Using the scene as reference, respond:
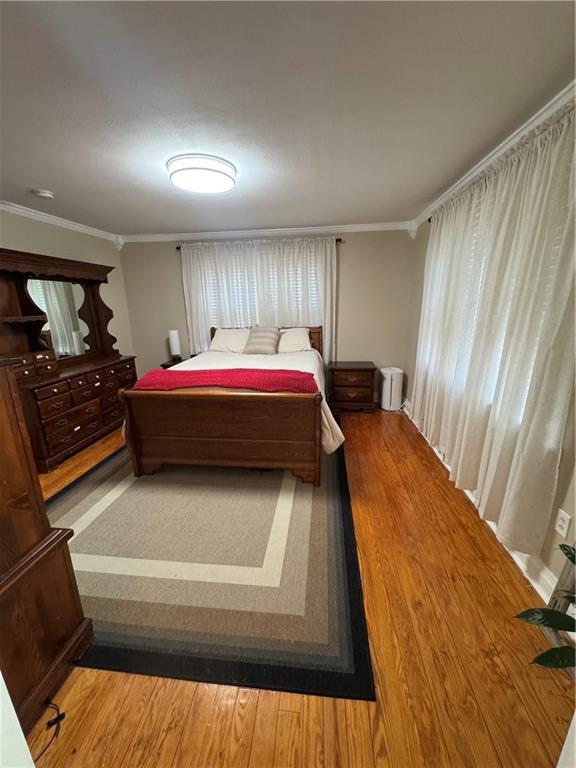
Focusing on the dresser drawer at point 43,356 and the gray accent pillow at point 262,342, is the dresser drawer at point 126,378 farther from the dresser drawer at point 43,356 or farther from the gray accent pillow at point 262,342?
the gray accent pillow at point 262,342

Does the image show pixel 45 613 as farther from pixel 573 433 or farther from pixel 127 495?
pixel 573 433

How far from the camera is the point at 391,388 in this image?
378cm

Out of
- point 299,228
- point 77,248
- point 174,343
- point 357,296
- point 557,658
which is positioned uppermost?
point 299,228

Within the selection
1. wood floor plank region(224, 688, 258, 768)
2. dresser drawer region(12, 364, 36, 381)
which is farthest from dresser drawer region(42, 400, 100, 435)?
wood floor plank region(224, 688, 258, 768)

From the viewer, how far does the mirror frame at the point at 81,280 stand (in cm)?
255

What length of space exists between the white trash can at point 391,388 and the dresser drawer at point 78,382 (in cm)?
333

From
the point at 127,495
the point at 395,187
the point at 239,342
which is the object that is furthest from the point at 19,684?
the point at 395,187

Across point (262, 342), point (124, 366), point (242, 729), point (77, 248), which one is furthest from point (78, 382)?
point (242, 729)

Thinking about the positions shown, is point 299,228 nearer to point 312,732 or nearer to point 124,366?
point 124,366

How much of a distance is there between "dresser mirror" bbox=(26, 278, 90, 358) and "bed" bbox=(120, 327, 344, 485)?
148cm

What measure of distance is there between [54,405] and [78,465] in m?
0.57

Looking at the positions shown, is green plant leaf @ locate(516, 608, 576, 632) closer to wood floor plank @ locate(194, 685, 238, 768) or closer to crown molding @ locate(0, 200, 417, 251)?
wood floor plank @ locate(194, 685, 238, 768)

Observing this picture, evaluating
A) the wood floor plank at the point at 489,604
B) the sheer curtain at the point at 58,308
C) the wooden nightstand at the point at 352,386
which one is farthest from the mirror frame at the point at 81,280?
the wood floor plank at the point at 489,604

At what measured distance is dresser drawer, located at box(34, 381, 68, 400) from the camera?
2.50 meters
